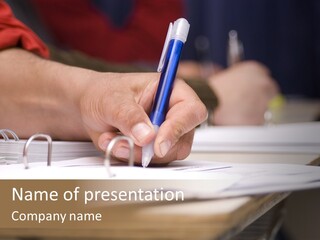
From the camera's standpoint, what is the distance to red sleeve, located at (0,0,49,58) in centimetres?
60

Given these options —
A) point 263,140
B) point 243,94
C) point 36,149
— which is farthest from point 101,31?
point 36,149

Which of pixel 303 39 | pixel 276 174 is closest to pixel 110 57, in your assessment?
pixel 303 39

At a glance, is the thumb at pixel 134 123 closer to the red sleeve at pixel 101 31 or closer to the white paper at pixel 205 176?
the white paper at pixel 205 176

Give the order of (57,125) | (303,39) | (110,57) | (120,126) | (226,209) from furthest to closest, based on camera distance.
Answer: (303,39) → (110,57) → (57,125) → (120,126) → (226,209)

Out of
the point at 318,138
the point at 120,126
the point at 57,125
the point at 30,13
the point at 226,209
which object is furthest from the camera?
the point at 30,13

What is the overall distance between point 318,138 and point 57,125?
0.30 metres

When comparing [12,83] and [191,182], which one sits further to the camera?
[12,83]

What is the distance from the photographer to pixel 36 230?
0.31 meters

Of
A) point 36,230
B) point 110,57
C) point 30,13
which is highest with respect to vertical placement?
point 30,13

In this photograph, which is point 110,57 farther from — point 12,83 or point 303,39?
point 12,83

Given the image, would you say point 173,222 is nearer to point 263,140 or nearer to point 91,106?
point 91,106

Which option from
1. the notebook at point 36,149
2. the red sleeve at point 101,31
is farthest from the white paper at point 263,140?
the red sleeve at point 101,31

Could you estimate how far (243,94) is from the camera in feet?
3.83

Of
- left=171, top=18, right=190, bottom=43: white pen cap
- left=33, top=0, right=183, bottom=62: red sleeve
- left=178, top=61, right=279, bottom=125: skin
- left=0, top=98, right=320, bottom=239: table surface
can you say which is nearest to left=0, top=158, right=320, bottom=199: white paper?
left=0, top=98, right=320, bottom=239: table surface
